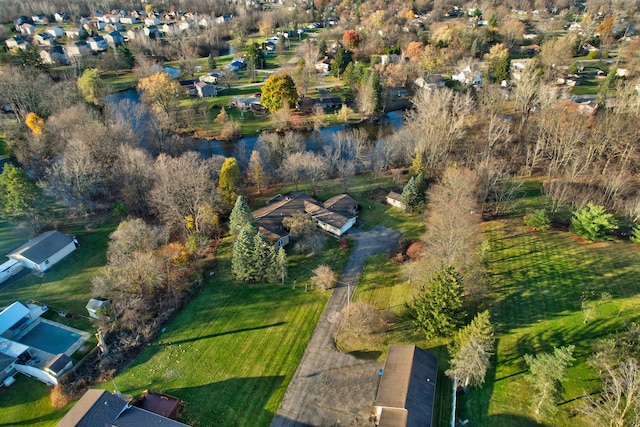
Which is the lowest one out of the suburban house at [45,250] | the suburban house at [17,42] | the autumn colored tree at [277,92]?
the suburban house at [45,250]

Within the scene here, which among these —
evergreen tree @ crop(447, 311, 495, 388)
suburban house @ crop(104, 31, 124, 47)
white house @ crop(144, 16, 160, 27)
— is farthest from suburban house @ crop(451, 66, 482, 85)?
white house @ crop(144, 16, 160, 27)

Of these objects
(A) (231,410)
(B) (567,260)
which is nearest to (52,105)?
(A) (231,410)

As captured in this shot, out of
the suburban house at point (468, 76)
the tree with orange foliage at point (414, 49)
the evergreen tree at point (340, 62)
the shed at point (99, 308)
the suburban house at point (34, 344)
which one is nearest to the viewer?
the suburban house at point (34, 344)

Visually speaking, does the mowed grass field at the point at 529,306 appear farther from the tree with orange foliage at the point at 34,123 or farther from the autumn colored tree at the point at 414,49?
the autumn colored tree at the point at 414,49

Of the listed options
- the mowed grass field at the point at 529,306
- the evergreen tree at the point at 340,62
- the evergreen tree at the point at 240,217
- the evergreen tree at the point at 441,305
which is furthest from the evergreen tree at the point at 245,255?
the evergreen tree at the point at 340,62

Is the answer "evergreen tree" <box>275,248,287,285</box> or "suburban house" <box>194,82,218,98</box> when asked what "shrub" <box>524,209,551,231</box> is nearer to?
"evergreen tree" <box>275,248,287,285</box>

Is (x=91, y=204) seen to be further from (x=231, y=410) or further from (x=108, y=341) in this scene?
(x=231, y=410)
